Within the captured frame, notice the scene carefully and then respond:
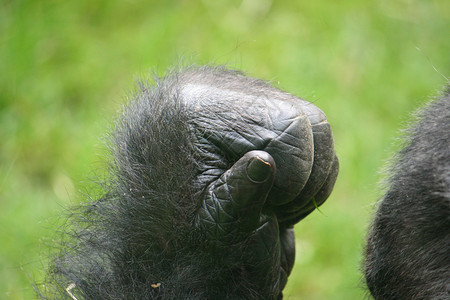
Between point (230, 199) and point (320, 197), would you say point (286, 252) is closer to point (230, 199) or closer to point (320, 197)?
point (320, 197)

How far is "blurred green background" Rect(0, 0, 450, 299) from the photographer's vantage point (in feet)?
11.2

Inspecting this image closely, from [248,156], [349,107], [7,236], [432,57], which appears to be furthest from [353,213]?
[248,156]

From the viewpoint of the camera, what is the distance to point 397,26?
4.01 m

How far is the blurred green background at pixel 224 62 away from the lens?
341 cm

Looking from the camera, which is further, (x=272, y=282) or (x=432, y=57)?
(x=432, y=57)

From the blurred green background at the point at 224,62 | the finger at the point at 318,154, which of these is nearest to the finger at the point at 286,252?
the finger at the point at 318,154

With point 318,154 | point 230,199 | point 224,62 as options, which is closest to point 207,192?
point 230,199

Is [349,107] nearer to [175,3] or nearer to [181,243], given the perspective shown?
[175,3]

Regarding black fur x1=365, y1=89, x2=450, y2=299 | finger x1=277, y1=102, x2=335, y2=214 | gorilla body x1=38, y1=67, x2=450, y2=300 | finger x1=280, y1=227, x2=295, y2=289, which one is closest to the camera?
black fur x1=365, y1=89, x2=450, y2=299

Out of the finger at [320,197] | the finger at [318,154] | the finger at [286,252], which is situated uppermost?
the finger at [318,154]

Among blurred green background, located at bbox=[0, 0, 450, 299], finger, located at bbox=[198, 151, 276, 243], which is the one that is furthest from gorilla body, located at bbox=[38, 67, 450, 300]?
blurred green background, located at bbox=[0, 0, 450, 299]

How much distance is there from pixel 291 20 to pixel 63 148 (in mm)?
1567

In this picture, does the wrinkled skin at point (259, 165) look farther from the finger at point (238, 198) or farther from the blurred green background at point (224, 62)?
the blurred green background at point (224, 62)

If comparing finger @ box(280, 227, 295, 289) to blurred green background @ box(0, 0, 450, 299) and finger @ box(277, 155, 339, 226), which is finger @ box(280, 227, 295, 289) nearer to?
finger @ box(277, 155, 339, 226)
